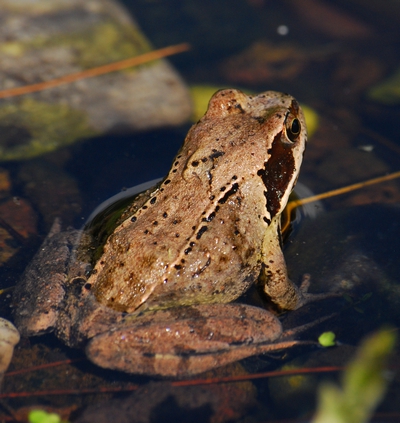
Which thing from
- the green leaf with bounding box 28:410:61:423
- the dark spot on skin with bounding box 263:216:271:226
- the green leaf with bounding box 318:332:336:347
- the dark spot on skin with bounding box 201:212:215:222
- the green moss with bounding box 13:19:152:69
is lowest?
the green leaf with bounding box 318:332:336:347

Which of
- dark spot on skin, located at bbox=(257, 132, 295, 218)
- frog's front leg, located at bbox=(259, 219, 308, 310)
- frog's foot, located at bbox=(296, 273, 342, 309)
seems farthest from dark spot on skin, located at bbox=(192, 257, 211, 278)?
frog's foot, located at bbox=(296, 273, 342, 309)

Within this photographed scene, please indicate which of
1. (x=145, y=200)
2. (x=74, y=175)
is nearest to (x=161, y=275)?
(x=145, y=200)

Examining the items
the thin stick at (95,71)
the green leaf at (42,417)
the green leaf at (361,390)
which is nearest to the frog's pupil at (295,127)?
the green leaf at (361,390)

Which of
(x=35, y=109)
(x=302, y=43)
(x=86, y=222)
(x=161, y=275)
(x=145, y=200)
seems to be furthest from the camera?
(x=302, y=43)

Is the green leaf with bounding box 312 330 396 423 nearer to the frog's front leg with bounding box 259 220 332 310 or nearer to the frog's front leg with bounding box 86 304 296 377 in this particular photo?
the frog's front leg with bounding box 86 304 296 377

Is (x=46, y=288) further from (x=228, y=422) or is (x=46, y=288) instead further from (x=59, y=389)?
(x=228, y=422)

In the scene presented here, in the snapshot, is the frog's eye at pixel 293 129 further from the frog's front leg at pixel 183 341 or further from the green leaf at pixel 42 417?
the green leaf at pixel 42 417
